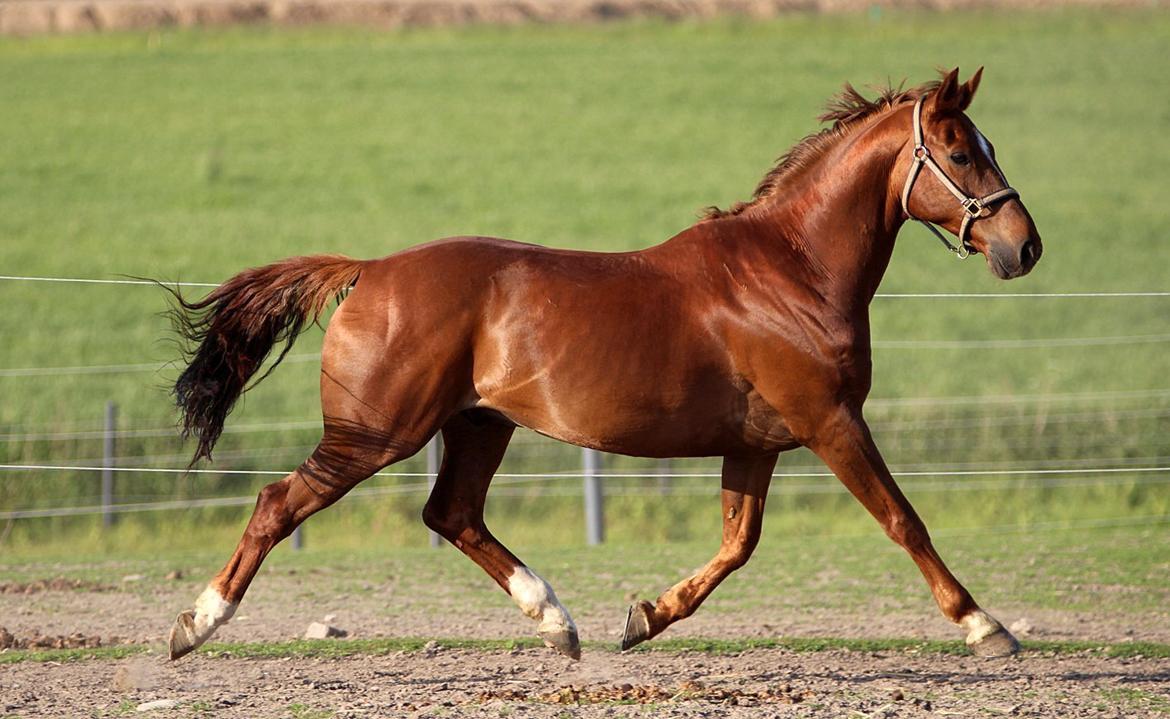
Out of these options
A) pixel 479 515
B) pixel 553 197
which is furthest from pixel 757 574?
pixel 553 197

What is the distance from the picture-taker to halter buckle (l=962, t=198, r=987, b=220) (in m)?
5.09

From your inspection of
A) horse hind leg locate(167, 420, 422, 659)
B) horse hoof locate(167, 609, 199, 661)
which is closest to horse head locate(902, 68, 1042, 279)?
horse hind leg locate(167, 420, 422, 659)

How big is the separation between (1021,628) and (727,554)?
243 centimetres

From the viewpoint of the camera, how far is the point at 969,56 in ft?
90.8

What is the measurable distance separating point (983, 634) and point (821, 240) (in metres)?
1.51

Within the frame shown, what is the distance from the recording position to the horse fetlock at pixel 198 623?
16.6 ft

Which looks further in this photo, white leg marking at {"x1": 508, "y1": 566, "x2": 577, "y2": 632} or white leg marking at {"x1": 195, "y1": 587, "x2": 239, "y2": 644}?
white leg marking at {"x1": 508, "y1": 566, "x2": 577, "y2": 632}

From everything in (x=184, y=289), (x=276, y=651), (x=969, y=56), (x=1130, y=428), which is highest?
(x=969, y=56)

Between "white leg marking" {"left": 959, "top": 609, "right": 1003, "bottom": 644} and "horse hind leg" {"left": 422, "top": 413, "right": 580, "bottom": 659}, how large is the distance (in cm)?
141

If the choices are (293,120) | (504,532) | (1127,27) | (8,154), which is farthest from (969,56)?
(504,532)

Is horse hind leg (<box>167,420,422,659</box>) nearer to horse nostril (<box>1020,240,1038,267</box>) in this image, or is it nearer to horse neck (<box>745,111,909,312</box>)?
horse neck (<box>745,111,909,312</box>)

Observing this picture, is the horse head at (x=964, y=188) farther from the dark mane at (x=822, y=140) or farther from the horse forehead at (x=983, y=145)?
the dark mane at (x=822, y=140)

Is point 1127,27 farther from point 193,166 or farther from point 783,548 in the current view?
point 783,548

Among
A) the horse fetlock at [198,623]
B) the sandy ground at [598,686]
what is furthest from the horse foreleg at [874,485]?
the horse fetlock at [198,623]
